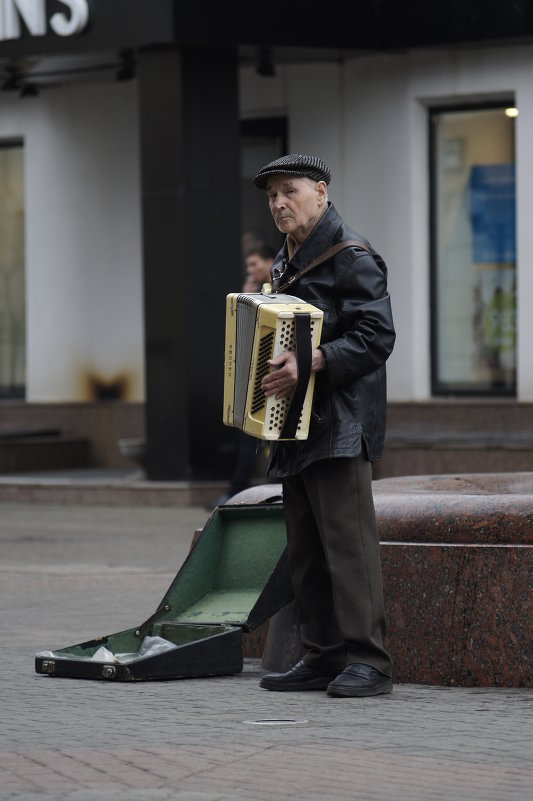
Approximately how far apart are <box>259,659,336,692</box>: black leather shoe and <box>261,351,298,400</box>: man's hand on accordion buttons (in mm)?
1131

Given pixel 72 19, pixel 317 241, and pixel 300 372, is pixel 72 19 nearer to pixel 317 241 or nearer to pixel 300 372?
pixel 317 241

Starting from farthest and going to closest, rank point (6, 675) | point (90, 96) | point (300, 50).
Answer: point (90, 96) → point (300, 50) → point (6, 675)

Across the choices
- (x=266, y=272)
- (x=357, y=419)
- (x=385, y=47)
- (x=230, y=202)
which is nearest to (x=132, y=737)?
(x=357, y=419)

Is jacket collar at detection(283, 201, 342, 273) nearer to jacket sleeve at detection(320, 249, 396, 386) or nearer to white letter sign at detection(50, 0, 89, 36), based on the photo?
jacket sleeve at detection(320, 249, 396, 386)

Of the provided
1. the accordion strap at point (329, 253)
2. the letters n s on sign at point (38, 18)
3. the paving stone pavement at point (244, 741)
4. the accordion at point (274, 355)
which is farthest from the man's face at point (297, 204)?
the letters n s on sign at point (38, 18)

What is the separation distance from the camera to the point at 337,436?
21.2 feet

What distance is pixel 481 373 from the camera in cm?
1661

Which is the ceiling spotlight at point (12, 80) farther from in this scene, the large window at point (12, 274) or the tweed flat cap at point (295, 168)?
the tweed flat cap at point (295, 168)

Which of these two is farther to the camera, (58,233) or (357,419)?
(58,233)

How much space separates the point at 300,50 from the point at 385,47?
808 mm

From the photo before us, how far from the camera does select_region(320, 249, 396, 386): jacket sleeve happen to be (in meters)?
6.38

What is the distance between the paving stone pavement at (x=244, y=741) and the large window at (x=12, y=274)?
11198mm

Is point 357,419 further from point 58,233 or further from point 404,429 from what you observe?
point 58,233

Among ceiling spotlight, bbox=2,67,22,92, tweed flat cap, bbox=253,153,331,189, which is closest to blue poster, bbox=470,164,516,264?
ceiling spotlight, bbox=2,67,22,92
